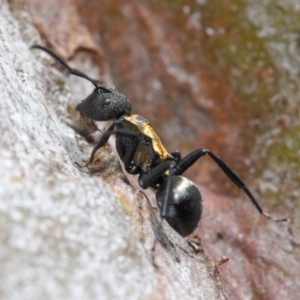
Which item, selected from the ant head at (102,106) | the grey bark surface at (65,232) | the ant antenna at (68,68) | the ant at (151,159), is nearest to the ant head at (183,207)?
the ant at (151,159)

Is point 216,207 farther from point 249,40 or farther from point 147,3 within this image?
point 147,3

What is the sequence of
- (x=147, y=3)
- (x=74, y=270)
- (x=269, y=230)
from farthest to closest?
1. (x=147, y=3)
2. (x=269, y=230)
3. (x=74, y=270)

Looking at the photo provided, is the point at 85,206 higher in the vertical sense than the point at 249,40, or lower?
lower

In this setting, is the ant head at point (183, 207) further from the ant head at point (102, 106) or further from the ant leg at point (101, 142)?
the ant head at point (102, 106)

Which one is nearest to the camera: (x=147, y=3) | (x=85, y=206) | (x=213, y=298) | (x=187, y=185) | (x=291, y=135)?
(x=85, y=206)

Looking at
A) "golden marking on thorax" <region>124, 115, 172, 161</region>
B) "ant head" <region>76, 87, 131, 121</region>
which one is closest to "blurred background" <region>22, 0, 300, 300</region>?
"golden marking on thorax" <region>124, 115, 172, 161</region>

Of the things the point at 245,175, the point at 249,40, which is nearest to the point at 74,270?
the point at 245,175
